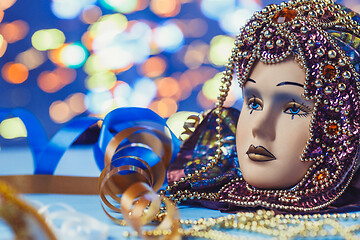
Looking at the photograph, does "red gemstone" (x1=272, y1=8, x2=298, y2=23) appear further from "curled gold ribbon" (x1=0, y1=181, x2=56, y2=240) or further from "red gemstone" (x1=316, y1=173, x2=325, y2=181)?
"curled gold ribbon" (x1=0, y1=181, x2=56, y2=240)

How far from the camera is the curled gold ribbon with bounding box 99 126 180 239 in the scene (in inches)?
48.3

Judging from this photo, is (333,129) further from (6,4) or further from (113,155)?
(6,4)

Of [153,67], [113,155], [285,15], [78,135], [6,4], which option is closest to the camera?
[285,15]

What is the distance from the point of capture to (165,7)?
356 cm

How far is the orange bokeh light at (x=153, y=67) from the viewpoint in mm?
3521

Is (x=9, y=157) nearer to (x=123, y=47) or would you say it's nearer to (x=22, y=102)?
(x=22, y=102)

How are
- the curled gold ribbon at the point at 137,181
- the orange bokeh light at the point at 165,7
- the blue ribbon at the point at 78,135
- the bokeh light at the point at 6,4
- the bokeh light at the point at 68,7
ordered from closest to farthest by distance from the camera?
the curled gold ribbon at the point at 137,181 → the blue ribbon at the point at 78,135 → the bokeh light at the point at 6,4 → the bokeh light at the point at 68,7 → the orange bokeh light at the point at 165,7

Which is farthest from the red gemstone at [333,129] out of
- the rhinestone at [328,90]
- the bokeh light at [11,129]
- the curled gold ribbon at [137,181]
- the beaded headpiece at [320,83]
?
the bokeh light at [11,129]

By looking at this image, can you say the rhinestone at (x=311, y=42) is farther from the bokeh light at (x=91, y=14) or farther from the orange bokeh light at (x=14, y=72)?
the orange bokeh light at (x=14, y=72)

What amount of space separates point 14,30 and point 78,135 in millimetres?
1841

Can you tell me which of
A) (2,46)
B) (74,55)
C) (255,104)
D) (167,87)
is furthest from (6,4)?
(255,104)

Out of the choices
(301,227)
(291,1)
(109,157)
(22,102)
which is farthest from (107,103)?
(301,227)

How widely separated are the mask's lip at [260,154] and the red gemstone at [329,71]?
0.30m

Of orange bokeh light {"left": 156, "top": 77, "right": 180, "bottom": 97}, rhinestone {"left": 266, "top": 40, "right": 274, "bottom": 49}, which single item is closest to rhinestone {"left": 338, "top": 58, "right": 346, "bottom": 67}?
rhinestone {"left": 266, "top": 40, "right": 274, "bottom": 49}
